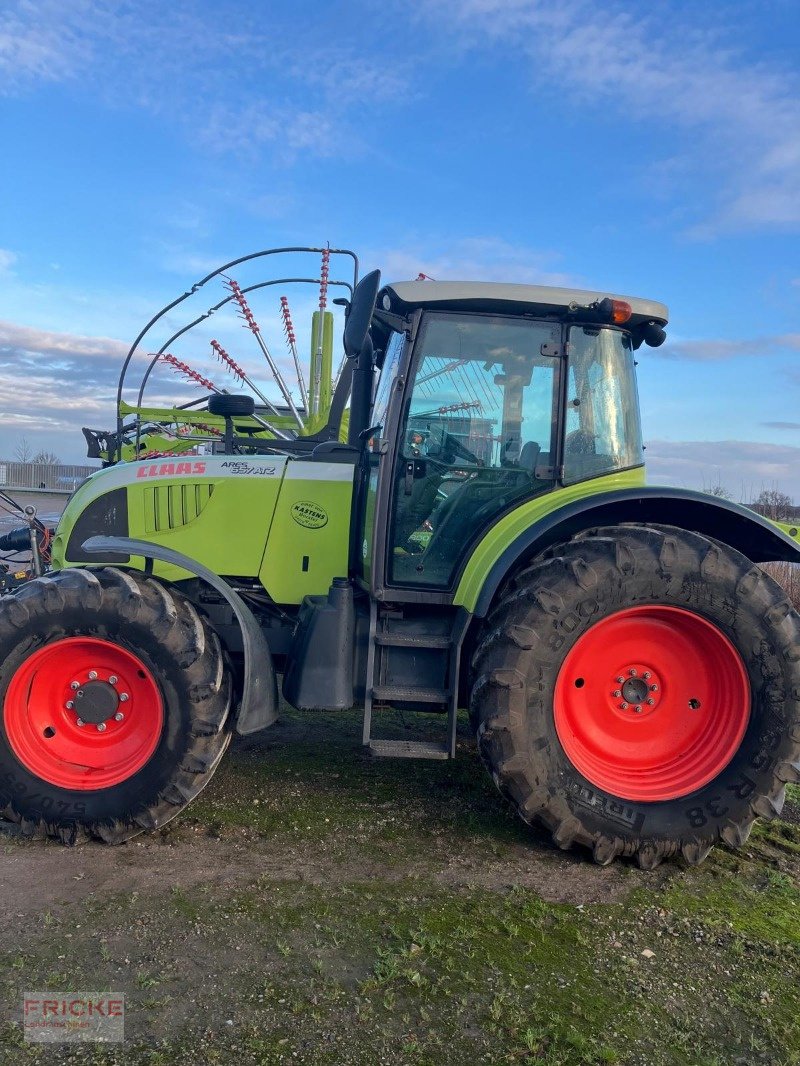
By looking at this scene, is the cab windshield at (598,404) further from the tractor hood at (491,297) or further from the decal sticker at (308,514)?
the decal sticker at (308,514)

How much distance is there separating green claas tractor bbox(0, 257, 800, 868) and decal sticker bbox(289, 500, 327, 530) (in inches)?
10.4

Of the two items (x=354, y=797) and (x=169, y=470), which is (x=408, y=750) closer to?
(x=354, y=797)

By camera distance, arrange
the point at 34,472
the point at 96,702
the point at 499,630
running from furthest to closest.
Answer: the point at 34,472 < the point at 96,702 < the point at 499,630

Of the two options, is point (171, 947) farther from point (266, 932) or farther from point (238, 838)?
point (238, 838)

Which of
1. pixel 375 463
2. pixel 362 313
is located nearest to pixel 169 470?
pixel 375 463

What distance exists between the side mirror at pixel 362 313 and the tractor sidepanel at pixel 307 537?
0.85 meters

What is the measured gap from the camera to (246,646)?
3.66 metres

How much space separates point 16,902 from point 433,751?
175 centimetres

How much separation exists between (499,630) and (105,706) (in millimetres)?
1857

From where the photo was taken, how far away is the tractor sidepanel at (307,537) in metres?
4.21

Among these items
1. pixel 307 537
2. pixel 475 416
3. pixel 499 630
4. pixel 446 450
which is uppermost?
pixel 475 416

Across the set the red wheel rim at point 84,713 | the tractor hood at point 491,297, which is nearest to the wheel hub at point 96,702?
the red wheel rim at point 84,713

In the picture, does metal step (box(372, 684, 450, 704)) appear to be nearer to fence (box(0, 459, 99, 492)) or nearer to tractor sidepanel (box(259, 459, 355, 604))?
tractor sidepanel (box(259, 459, 355, 604))

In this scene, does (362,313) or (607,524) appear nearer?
(362,313)
